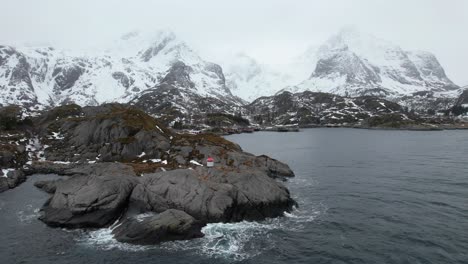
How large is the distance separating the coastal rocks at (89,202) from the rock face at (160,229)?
576cm

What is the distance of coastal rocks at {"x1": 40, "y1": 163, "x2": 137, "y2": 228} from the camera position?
5919cm

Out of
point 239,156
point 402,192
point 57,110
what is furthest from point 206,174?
point 57,110

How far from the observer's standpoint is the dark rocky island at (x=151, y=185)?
58.3 meters

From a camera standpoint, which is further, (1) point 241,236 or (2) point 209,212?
(2) point 209,212

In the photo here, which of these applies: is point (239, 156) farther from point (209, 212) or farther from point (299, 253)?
point (299, 253)

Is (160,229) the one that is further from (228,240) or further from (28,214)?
(28,214)

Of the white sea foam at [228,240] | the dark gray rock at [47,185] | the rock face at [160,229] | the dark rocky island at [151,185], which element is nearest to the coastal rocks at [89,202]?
the dark rocky island at [151,185]

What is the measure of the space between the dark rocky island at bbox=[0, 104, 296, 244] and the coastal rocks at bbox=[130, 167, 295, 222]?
16 cm

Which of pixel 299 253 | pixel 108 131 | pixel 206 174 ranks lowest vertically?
pixel 299 253

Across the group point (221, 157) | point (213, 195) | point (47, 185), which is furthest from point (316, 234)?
point (47, 185)

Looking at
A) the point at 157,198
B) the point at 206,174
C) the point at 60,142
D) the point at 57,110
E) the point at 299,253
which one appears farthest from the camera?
the point at 57,110

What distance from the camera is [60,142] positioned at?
414 ft

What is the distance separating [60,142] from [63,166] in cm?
2457

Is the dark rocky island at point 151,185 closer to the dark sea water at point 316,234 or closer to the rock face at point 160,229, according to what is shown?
the rock face at point 160,229
